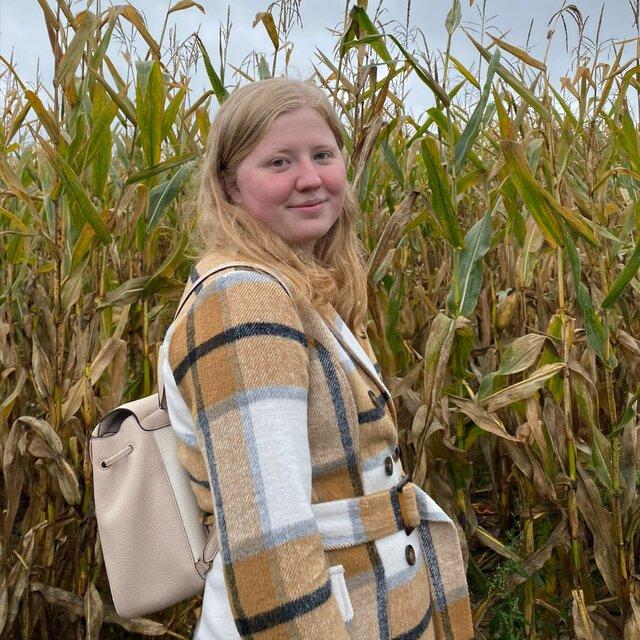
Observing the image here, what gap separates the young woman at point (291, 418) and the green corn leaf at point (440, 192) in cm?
30

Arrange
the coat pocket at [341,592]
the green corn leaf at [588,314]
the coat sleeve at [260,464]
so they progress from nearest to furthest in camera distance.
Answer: the coat sleeve at [260,464] < the coat pocket at [341,592] < the green corn leaf at [588,314]

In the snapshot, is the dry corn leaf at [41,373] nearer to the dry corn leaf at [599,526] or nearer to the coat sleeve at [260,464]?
the coat sleeve at [260,464]

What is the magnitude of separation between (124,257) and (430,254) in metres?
1.25

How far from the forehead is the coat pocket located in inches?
25.8

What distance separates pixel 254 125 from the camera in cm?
120

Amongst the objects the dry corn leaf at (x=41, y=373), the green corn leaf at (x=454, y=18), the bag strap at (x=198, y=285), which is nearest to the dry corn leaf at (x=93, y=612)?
the dry corn leaf at (x=41, y=373)

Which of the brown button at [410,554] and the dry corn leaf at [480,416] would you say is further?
the dry corn leaf at [480,416]

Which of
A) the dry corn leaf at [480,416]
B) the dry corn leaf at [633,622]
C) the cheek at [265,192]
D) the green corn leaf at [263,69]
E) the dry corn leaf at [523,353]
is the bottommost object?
the dry corn leaf at [633,622]

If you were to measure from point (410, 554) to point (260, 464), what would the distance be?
1.32ft

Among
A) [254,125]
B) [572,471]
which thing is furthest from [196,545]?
[572,471]

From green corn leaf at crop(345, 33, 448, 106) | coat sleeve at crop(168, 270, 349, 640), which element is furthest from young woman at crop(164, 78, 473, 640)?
green corn leaf at crop(345, 33, 448, 106)

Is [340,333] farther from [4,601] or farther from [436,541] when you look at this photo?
[4,601]

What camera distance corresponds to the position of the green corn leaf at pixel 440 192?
5.30ft

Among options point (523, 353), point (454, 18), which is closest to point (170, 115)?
point (454, 18)
